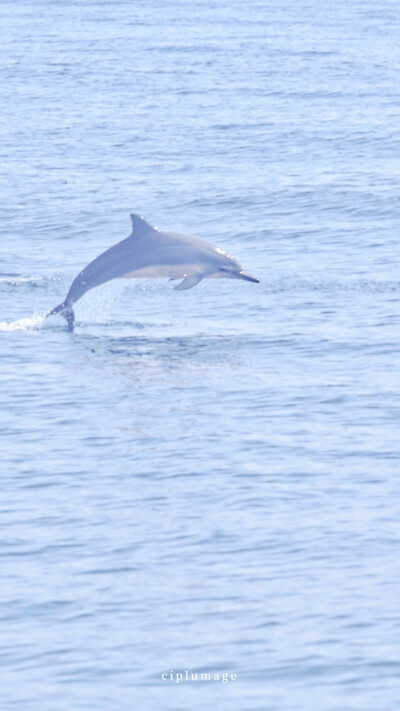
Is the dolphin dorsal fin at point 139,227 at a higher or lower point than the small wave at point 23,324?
higher

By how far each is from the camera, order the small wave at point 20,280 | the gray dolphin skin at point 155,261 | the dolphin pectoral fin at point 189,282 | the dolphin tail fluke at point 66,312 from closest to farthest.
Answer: the dolphin pectoral fin at point 189,282
the gray dolphin skin at point 155,261
the dolphin tail fluke at point 66,312
the small wave at point 20,280

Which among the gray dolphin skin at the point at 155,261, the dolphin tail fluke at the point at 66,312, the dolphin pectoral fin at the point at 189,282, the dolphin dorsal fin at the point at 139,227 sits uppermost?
the dolphin dorsal fin at the point at 139,227

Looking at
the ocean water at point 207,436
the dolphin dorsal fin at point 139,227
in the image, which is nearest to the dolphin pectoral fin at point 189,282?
the ocean water at point 207,436

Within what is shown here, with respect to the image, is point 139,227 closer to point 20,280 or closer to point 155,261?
point 155,261

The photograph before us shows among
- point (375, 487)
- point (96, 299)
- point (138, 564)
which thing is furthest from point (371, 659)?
point (96, 299)

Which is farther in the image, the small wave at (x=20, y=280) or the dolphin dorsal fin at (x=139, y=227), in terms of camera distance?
the small wave at (x=20, y=280)

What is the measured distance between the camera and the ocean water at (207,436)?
13.4m

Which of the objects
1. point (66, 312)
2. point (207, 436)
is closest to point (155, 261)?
point (66, 312)

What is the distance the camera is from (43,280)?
99.9ft

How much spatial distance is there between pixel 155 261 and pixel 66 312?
1912 mm

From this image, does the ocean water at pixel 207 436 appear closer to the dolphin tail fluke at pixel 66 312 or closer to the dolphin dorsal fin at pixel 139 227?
the dolphin tail fluke at pixel 66 312

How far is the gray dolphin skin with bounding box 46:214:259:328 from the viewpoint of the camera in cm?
2548

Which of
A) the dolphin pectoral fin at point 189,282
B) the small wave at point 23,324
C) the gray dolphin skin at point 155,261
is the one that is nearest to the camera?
the dolphin pectoral fin at point 189,282

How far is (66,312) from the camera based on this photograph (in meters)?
25.9
